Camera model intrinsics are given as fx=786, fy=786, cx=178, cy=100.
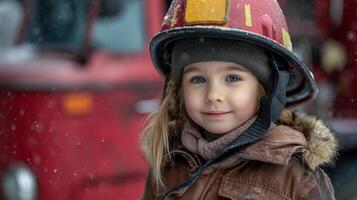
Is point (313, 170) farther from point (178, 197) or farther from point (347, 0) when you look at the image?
point (347, 0)

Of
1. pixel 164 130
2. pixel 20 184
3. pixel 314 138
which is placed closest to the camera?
pixel 314 138

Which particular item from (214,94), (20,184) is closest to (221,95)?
(214,94)

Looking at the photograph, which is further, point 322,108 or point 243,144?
point 322,108

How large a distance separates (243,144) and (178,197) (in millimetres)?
285

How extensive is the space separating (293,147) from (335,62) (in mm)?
2801

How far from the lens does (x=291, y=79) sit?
9.29 feet

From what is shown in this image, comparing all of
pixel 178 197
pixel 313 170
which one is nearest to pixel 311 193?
pixel 313 170

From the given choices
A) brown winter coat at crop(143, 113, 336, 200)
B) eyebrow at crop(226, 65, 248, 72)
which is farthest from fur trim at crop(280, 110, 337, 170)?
eyebrow at crop(226, 65, 248, 72)

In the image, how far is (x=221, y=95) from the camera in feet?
8.18

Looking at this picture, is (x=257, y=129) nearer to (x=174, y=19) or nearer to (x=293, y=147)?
(x=293, y=147)

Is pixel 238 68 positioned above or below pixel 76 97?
above

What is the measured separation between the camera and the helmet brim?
2.47m

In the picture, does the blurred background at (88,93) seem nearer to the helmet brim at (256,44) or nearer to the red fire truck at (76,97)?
the red fire truck at (76,97)

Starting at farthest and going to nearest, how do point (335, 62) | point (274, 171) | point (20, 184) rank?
Result: point (335, 62)
point (20, 184)
point (274, 171)
